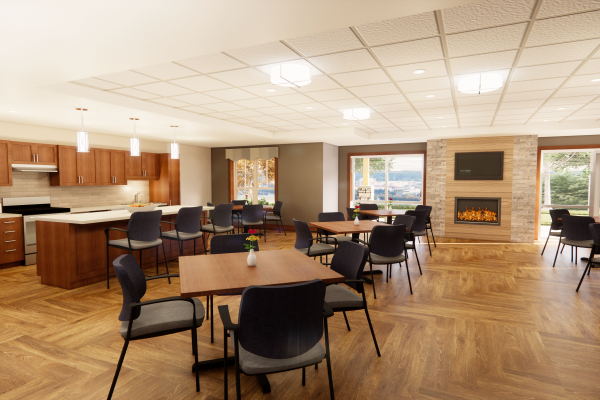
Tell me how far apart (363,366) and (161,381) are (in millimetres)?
1451

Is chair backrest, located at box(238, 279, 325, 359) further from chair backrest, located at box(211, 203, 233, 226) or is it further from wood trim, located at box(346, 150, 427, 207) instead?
wood trim, located at box(346, 150, 427, 207)

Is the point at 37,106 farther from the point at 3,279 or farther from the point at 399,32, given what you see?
the point at 399,32

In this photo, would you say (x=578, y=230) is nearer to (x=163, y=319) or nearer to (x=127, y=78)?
(x=163, y=319)

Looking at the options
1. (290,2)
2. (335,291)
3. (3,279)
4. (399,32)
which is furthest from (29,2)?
(3,279)

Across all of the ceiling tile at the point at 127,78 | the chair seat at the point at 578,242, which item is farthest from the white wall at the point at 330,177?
the ceiling tile at the point at 127,78

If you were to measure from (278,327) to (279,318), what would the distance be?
5 centimetres

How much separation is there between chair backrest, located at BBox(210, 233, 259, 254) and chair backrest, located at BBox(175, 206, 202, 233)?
201cm

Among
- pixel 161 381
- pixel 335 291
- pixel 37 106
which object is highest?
pixel 37 106

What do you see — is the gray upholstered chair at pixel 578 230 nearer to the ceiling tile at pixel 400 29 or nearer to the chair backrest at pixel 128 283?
the ceiling tile at pixel 400 29

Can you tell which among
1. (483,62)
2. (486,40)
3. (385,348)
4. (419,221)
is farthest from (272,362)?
(419,221)

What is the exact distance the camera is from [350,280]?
255cm

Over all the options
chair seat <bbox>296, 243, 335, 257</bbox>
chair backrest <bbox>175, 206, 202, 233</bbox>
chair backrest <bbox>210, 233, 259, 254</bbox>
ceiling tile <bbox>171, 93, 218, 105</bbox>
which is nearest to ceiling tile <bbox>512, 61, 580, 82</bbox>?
chair seat <bbox>296, 243, 335, 257</bbox>

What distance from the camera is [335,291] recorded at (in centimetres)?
287

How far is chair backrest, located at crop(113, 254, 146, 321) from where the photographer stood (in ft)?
6.93
